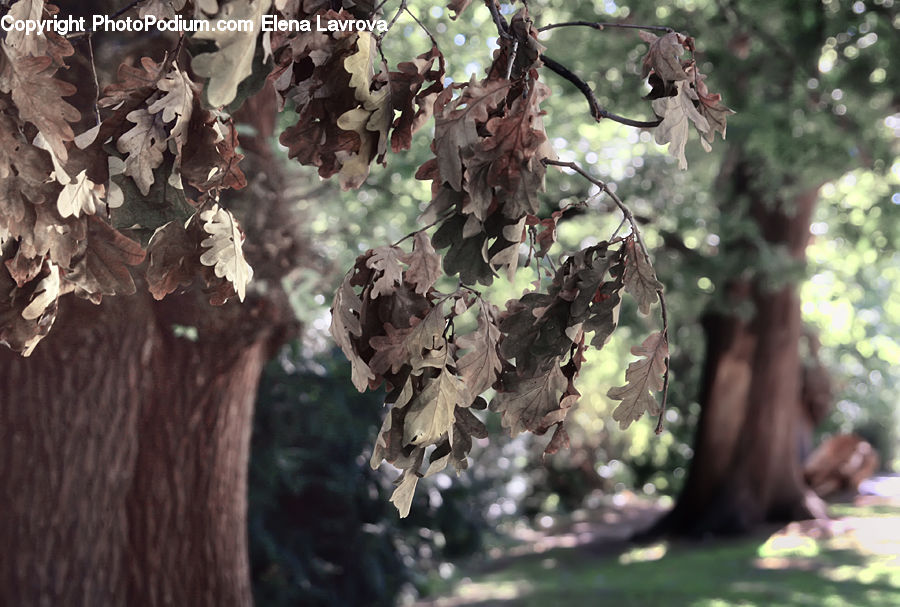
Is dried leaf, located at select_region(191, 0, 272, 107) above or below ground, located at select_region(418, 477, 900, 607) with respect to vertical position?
above

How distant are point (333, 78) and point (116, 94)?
0.36 metres

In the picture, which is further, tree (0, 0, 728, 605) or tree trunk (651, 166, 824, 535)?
tree trunk (651, 166, 824, 535)

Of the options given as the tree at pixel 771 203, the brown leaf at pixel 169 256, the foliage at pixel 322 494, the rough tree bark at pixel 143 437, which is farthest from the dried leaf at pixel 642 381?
the foliage at pixel 322 494

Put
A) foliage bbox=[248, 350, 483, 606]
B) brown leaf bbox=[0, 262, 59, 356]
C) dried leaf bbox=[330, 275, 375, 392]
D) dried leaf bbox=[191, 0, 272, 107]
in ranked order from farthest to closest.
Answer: foliage bbox=[248, 350, 483, 606], brown leaf bbox=[0, 262, 59, 356], dried leaf bbox=[330, 275, 375, 392], dried leaf bbox=[191, 0, 272, 107]

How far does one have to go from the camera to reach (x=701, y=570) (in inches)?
433

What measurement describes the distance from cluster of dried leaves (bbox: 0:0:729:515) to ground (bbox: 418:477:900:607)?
830 centimetres

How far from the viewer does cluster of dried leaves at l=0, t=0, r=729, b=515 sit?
1.54m

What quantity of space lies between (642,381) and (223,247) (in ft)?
2.54

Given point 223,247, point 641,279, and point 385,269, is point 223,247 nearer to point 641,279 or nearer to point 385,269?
point 385,269

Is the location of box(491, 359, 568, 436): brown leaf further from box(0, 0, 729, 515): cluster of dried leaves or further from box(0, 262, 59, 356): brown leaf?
box(0, 262, 59, 356): brown leaf

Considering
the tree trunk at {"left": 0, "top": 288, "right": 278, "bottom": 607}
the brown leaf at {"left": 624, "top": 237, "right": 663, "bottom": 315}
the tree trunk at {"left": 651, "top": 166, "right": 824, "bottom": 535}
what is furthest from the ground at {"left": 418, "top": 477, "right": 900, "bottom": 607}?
the brown leaf at {"left": 624, "top": 237, "right": 663, "bottom": 315}

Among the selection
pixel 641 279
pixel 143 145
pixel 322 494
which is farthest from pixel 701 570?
pixel 143 145

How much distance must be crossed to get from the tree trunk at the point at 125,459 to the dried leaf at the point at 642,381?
3.39 m

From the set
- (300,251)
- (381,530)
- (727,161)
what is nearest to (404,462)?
(300,251)
